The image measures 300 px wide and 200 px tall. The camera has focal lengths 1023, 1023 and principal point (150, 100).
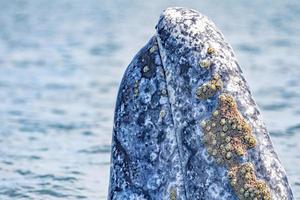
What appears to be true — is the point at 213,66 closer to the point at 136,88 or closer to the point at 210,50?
the point at 210,50

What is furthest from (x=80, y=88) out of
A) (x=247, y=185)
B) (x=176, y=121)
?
(x=247, y=185)

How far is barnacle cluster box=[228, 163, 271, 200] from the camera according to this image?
701cm

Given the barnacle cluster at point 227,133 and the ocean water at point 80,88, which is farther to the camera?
the ocean water at point 80,88

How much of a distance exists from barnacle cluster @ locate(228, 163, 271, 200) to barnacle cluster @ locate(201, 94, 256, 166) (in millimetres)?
116

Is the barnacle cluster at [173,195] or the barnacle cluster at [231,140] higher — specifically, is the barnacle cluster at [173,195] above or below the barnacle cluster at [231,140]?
below

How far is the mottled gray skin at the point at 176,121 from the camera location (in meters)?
7.13

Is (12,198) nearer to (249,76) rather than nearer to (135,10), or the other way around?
(249,76)

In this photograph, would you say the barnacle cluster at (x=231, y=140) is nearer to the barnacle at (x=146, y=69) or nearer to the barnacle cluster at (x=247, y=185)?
the barnacle cluster at (x=247, y=185)

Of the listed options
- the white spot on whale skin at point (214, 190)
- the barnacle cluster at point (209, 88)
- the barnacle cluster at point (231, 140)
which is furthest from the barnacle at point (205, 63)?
the white spot on whale skin at point (214, 190)

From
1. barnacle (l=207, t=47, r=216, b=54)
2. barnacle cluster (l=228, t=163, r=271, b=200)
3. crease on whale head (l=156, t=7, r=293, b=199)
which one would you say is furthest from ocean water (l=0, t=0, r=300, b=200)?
barnacle cluster (l=228, t=163, r=271, b=200)

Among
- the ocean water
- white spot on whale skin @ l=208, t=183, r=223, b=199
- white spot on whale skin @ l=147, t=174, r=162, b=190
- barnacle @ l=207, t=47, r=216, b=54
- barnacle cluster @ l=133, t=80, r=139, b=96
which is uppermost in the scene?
the ocean water

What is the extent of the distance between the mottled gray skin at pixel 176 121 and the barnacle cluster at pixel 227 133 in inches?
1.8

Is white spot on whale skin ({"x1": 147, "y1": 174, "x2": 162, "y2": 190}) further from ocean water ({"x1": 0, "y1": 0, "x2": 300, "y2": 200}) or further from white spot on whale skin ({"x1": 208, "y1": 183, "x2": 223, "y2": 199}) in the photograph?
ocean water ({"x1": 0, "y1": 0, "x2": 300, "y2": 200})

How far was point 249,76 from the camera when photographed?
2525 centimetres
